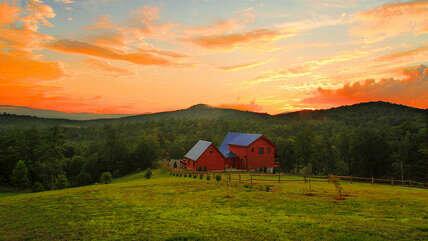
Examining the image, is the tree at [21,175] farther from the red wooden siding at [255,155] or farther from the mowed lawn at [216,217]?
the mowed lawn at [216,217]

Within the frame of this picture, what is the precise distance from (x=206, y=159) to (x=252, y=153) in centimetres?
1089

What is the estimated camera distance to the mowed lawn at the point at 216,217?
60.1 feet

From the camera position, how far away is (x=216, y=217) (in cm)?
2252

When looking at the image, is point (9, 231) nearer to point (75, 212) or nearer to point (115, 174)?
point (75, 212)

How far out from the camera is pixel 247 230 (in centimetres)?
1900

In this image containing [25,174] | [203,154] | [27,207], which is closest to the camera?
[27,207]

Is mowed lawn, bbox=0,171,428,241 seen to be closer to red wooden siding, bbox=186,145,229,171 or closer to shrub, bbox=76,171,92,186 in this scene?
red wooden siding, bbox=186,145,229,171

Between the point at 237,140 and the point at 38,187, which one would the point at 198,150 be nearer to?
the point at 237,140

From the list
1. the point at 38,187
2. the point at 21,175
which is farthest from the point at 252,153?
the point at 21,175

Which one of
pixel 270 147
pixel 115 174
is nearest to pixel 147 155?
pixel 115 174

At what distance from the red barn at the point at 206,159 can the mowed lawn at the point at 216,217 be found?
32.6 m

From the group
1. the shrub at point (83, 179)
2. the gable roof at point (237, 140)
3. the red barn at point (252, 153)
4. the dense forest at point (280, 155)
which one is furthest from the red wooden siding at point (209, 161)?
the shrub at point (83, 179)

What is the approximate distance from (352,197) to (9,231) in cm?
2830

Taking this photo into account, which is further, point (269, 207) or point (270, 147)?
point (270, 147)
